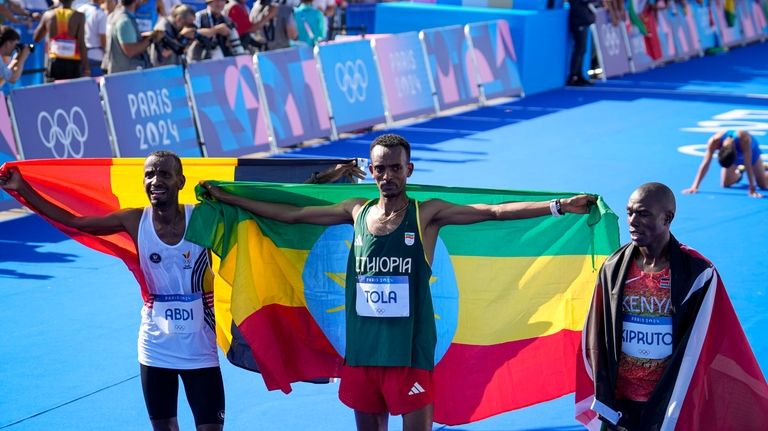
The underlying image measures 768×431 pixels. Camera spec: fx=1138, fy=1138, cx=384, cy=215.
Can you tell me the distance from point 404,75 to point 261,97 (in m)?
3.58

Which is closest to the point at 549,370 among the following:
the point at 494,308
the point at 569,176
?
the point at 494,308

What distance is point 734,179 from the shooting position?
14.4 metres

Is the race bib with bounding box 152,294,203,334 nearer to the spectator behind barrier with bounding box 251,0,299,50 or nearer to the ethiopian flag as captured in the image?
the ethiopian flag

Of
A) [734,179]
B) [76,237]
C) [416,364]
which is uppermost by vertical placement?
[76,237]

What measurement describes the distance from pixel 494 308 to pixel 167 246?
184 cm

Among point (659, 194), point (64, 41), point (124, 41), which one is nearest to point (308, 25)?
point (124, 41)

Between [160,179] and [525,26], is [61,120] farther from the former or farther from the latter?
[525,26]

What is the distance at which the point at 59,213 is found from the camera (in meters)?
6.19

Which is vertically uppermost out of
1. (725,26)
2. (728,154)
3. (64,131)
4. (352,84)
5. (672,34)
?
(64,131)

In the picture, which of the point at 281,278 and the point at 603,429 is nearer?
the point at 603,429

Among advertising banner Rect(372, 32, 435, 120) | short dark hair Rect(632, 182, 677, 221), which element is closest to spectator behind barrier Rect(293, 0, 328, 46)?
advertising banner Rect(372, 32, 435, 120)

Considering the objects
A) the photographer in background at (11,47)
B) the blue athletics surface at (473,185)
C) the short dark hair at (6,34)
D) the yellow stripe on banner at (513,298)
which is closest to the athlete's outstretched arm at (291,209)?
the yellow stripe on banner at (513,298)

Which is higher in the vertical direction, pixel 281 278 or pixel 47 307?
pixel 281 278

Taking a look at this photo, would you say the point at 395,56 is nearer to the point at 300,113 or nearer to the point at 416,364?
the point at 300,113
